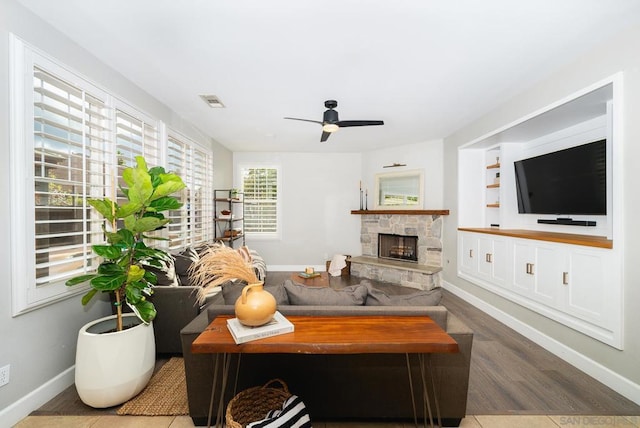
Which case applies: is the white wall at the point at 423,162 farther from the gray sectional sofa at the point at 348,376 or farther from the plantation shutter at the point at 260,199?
the gray sectional sofa at the point at 348,376

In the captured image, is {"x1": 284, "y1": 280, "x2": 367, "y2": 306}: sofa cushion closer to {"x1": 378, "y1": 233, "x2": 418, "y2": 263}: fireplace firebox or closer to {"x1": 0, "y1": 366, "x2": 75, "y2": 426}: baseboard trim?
{"x1": 0, "y1": 366, "x2": 75, "y2": 426}: baseboard trim

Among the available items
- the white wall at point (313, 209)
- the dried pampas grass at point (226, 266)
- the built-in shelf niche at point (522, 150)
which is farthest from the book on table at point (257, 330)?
the white wall at point (313, 209)

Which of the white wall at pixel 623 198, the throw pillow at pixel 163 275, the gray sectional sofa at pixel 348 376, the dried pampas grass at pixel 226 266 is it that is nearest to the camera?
the dried pampas grass at pixel 226 266

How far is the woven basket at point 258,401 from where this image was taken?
1.54 metres

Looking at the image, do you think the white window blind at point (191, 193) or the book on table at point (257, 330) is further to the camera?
the white window blind at point (191, 193)

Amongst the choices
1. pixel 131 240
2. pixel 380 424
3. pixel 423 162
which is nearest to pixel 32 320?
pixel 131 240

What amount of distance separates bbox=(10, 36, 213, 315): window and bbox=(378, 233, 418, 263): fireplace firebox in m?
4.46

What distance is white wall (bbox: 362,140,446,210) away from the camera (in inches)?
196

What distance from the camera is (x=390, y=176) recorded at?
5609 mm

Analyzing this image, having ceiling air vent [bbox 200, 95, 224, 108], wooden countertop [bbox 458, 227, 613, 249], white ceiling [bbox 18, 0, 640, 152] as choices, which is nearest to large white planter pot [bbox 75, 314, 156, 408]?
white ceiling [bbox 18, 0, 640, 152]

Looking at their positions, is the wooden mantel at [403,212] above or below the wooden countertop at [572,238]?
above

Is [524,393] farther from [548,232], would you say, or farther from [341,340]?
[548,232]

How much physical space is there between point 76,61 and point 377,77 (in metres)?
2.50

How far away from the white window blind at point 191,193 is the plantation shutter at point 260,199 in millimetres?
1255
